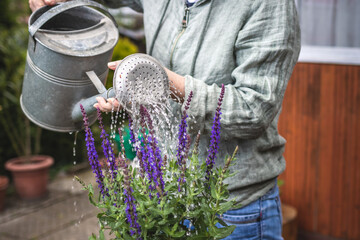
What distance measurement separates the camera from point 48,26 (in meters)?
1.66

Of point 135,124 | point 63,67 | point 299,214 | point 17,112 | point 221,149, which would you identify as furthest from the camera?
point 17,112

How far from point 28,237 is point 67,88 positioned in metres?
2.85

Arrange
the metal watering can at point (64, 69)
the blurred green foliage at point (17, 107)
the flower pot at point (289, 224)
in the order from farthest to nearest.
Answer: the blurred green foliage at point (17, 107) → the flower pot at point (289, 224) → the metal watering can at point (64, 69)

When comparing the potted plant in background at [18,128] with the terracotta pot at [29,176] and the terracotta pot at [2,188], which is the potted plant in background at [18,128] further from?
the terracotta pot at [2,188]

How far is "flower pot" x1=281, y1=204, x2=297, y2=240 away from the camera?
9.87 ft

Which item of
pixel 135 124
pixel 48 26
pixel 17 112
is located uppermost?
pixel 48 26

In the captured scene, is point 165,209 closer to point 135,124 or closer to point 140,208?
point 140,208

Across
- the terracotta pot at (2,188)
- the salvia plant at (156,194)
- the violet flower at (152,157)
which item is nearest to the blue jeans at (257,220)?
the salvia plant at (156,194)

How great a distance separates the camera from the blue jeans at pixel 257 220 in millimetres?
1502

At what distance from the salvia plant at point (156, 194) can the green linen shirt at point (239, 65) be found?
0.28m

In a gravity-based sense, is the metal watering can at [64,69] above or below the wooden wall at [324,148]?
above

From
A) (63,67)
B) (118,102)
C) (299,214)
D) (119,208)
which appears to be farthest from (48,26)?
(299,214)

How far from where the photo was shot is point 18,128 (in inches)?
193

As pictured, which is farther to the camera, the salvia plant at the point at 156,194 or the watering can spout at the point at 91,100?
the watering can spout at the point at 91,100
